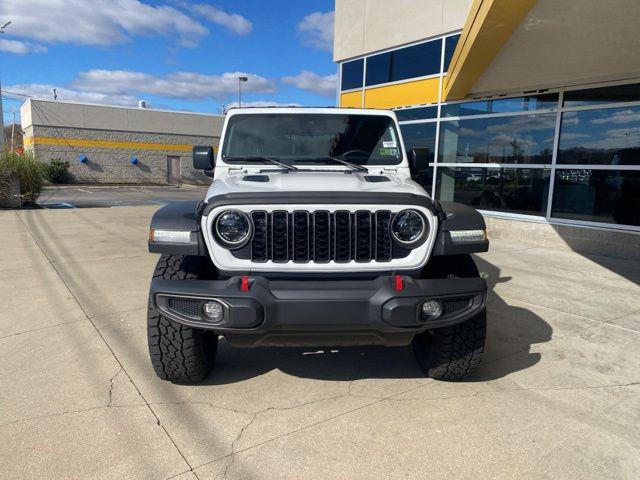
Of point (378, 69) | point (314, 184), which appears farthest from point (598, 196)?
point (314, 184)

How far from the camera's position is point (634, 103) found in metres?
7.58

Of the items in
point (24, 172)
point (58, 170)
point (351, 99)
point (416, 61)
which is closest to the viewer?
point (416, 61)

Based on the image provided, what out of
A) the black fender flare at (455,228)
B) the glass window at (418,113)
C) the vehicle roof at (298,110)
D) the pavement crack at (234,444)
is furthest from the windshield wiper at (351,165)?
the glass window at (418,113)

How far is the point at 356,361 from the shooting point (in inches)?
140

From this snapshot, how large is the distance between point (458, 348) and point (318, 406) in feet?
3.22

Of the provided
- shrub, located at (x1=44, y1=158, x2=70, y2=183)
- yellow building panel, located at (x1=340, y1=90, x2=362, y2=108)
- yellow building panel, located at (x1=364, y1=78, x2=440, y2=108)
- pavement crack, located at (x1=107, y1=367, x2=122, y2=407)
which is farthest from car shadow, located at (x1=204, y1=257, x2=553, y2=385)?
shrub, located at (x1=44, y1=158, x2=70, y2=183)

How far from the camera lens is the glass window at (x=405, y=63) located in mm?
10641

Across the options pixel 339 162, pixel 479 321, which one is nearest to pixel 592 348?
pixel 479 321

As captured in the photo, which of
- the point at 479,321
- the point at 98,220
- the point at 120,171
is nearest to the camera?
the point at 479,321

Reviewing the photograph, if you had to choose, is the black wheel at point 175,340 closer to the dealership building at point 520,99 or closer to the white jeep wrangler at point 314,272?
the white jeep wrangler at point 314,272

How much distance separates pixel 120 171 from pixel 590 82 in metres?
28.7

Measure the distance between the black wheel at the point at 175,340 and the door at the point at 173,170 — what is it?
102 ft

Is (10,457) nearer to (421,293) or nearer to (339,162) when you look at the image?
(421,293)

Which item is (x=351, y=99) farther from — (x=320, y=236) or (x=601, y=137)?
(x=320, y=236)
